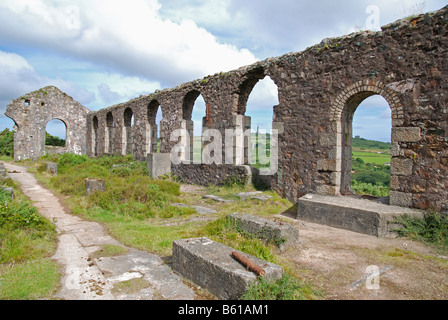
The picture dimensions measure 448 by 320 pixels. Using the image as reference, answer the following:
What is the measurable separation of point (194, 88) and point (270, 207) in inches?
258

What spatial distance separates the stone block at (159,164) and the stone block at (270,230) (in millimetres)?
8683

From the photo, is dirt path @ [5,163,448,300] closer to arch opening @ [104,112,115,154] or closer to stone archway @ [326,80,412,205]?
stone archway @ [326,80,412,205]

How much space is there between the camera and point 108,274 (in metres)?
3.61

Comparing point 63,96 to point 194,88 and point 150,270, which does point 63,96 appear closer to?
point 194,88

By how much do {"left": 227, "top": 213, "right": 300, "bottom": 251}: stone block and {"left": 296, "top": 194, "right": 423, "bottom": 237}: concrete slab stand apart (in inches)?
63.4

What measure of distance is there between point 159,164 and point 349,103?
Result: 329 inches

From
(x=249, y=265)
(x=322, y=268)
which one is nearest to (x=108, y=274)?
Result: (x=249, y=265)

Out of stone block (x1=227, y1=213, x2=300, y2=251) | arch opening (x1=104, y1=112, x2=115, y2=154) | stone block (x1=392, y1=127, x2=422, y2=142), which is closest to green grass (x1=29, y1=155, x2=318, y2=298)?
stone block (x1=227, y1=213, x2=300, y2=251)

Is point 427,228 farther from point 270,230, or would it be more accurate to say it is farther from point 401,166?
point 270,230

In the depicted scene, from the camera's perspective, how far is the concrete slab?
552 cm

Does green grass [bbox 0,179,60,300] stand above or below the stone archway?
below

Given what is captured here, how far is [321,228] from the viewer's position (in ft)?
19.8

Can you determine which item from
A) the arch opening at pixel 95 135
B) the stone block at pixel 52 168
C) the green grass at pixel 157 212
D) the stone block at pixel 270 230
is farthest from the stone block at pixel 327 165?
the arch opening at pixel 95 135
